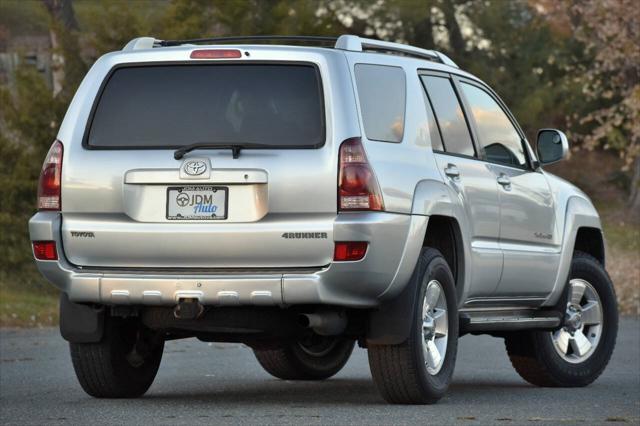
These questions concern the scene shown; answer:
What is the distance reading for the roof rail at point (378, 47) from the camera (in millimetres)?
8695

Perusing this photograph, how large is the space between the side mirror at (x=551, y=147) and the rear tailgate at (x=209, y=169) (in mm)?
2704

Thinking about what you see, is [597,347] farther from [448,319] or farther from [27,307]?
[27,307]

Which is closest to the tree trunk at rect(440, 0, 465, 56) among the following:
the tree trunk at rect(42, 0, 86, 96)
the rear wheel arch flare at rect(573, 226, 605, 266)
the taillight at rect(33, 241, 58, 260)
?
the tree trunk at rect(42, 0, 86, 96)

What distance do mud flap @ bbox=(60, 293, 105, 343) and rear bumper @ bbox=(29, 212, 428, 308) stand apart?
257mm

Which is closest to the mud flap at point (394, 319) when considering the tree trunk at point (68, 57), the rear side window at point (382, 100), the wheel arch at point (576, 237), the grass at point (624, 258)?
the rear side window at point (382, 100)

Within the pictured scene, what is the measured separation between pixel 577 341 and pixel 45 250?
13.6 feet

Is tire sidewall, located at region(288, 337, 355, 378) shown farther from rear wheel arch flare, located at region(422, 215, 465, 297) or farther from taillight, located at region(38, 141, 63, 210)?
taillight, located at region(38, 141, 63, 210)

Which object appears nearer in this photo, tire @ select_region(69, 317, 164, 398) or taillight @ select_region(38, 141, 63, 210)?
taillight @ select_region(38, 141, 63, 210)

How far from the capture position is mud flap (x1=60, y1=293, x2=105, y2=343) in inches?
344

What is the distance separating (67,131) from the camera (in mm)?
8625

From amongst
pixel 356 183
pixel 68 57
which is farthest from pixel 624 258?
pixel 356 183

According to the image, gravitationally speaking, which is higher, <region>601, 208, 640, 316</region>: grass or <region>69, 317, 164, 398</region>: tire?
<region>69, 317, 164, 398</region>: tire

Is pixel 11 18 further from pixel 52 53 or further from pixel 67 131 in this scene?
pixel 67 131

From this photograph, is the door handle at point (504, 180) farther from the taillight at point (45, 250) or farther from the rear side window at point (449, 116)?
the taillight at point (45, 250)
